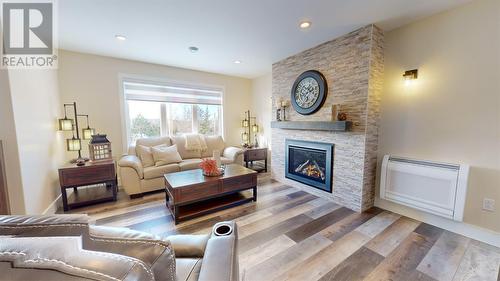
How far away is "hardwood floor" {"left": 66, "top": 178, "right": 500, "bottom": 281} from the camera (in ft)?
4.96

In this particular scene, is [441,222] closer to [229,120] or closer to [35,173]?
[229,120]

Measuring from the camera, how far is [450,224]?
2047 millimetres

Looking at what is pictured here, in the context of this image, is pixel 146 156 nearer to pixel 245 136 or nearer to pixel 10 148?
pixel 10 148

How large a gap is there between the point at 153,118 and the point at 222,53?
1.96 metres

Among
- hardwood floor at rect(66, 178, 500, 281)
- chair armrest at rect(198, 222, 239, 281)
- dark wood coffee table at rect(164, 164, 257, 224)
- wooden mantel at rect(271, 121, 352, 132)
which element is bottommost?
hardwood floor at rect(66, 178, 500, 281)

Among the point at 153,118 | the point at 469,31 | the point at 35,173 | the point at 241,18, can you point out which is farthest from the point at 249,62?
the point at 35,173

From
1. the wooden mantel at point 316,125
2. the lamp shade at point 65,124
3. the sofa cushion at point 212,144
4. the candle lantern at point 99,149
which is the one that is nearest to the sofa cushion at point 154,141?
the candle lantern at point 99,149

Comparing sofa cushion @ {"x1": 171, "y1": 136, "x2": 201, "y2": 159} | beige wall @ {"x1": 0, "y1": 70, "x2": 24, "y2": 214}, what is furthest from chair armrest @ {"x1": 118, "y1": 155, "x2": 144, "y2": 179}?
beige wall @ {"x1": 0, "y1": 70, "x2": 24, "y2": 214}

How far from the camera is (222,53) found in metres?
3.18

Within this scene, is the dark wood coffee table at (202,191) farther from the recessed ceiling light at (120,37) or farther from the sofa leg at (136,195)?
the recessed ceiling light at (120,37)

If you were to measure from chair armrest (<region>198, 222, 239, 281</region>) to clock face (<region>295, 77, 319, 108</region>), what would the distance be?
8.27 ft

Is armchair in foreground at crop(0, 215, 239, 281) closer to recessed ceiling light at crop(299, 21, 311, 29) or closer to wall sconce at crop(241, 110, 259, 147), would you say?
recessed ceiling light at crop(299, 21, 311, 29)

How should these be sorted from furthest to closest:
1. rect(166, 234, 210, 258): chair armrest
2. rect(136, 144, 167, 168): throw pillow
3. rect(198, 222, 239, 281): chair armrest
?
rect(136, 144, 167, 168): throw pillow, rect(166, 234, 210, 258): chair armrest, rect(198, 222, 239, 281): chair armrest

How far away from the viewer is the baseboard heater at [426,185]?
189 centimetres
